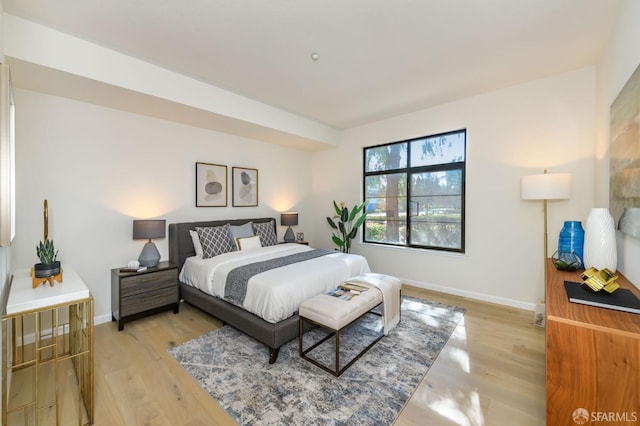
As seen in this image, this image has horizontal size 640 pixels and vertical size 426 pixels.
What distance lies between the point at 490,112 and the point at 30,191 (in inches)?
212

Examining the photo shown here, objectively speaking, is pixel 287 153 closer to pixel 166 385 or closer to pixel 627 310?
pixel 166 385

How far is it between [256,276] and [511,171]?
11.1 ft

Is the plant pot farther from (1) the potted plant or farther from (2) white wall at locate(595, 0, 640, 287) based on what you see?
(2) white wall at locate(595, 0, 640, 287)

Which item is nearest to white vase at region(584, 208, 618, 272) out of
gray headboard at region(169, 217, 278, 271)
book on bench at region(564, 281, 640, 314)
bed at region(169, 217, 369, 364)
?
book on bench at region(564, 281, 640, 314)

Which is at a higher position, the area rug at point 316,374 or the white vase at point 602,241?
the white vase at point 602,241

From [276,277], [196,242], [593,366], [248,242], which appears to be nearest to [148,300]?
[196,242]

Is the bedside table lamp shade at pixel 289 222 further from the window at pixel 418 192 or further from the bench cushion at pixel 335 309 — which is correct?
the bench cushion at pixel 335 309

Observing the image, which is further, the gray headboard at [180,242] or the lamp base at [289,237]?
the lamp base at [289,237]

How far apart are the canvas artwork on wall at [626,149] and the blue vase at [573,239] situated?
362mm

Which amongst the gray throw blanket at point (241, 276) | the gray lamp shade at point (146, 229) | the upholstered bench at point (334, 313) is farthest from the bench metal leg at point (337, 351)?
the gray lamp shade at point (146, 229)

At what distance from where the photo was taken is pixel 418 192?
428cm

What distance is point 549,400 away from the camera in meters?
1.17

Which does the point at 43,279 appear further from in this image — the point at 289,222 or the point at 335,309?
the point at 289,222

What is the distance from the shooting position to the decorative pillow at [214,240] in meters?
3.50
